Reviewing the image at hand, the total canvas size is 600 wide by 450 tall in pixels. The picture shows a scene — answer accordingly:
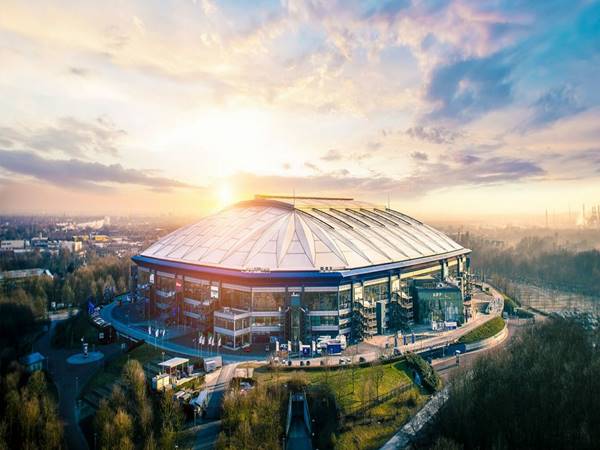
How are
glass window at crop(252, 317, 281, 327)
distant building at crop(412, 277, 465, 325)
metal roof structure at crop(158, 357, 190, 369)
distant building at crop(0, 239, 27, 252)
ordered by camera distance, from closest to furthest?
metal roof structure at crop(158, 357, 190, 369) < glass window at crop(252, 317, 281, 327) < distant building at crop(412, 277, 465, 325) < distant building at crop(0, 239, 27, 252)

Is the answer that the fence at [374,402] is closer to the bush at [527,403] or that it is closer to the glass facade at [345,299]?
the bush at [527,403]

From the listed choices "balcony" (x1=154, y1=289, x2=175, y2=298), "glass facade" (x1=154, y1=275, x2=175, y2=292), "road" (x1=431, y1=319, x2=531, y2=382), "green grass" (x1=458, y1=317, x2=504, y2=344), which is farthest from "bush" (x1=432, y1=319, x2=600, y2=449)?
"glass facade" (x1=154, y1=275, x2=175, y2=292)

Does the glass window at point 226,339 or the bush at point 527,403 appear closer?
the bush at point 527,403

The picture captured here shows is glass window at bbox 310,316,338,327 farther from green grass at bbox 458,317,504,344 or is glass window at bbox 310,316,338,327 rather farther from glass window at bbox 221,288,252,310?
green grass at bbox 458,317,504,344

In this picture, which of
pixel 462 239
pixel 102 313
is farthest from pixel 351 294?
pixel 462 239

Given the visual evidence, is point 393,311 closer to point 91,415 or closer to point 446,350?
point 446,350

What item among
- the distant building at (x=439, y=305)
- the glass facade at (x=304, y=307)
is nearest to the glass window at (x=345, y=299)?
the glass facade at (x=304, y=307)
